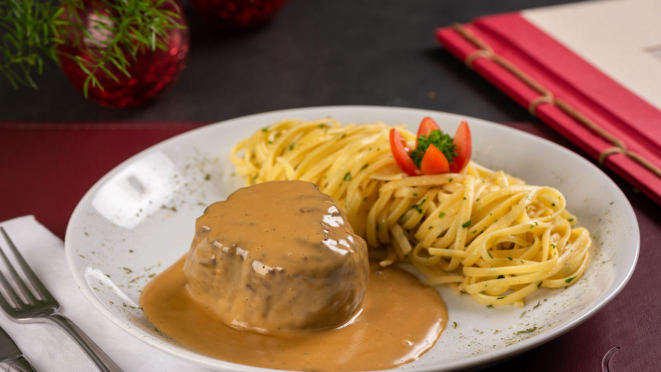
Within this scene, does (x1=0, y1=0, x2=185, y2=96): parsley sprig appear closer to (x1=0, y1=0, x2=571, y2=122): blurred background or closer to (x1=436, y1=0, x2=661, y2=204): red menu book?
(x1=0, y1=0, x2=571, y2=122): blurred background

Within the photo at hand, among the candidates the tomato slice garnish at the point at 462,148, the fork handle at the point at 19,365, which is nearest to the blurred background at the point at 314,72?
the tomato slice garnish at the point at 462,148

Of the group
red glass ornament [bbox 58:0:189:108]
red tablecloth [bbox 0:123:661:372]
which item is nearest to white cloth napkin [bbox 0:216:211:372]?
red tablecloth [bbox 0:123:661:372]

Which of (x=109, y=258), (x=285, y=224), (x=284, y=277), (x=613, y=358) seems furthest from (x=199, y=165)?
(x=613, y=358)

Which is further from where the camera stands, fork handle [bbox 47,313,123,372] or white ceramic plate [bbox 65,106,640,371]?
white ceramic plate [bbox 65,106,640,371]

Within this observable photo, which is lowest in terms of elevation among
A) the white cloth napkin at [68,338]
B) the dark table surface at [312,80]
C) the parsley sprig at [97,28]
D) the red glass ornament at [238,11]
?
the white cloth napkin at [68,338]

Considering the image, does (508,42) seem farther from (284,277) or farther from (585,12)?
(284,277)

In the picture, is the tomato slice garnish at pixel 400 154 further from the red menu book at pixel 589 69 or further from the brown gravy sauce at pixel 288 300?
the red menu book at pixel 589 69
